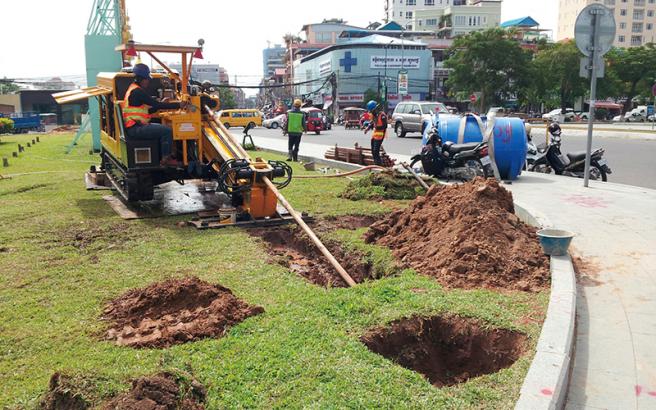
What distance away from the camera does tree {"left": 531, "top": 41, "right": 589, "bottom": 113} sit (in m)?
53.1

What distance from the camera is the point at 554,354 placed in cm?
353

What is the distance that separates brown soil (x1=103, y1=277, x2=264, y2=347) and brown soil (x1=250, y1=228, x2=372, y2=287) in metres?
1.32

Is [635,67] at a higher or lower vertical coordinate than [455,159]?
higher

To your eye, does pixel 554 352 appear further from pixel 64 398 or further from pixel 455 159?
pixel 455 159

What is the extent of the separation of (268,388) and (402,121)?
27.1m

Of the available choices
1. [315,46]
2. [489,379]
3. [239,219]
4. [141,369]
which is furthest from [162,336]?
[315,46]

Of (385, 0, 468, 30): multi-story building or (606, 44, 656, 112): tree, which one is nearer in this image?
(606, 44, 656, 112): tree

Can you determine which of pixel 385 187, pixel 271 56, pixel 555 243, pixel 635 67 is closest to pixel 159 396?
pixel 555 243

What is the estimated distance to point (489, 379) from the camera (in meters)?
3.41

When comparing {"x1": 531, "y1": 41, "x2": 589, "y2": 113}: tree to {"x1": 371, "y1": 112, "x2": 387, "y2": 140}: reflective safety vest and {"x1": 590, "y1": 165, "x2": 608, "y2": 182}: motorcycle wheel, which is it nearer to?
{"x1": 371, "y1": 112, "x2": 387, "y2": 140}: reflective safety vest

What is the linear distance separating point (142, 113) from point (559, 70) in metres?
53.1

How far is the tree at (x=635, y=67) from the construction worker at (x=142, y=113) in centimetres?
5478

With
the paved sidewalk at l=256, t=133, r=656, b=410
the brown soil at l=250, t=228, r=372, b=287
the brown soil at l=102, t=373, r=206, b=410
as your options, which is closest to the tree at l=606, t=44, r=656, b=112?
the paved sidewalk at l=256, t=133, r=656, b=410

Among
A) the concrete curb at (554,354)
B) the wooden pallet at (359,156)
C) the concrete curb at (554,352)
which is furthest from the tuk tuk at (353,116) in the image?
the concrete curb at (554,354)
